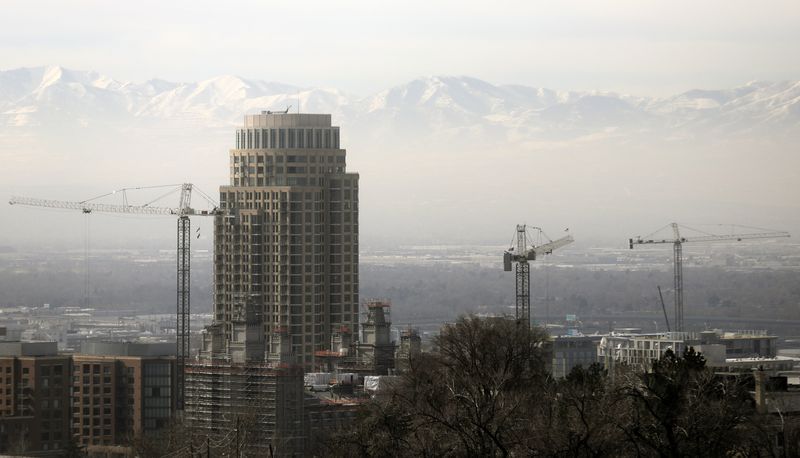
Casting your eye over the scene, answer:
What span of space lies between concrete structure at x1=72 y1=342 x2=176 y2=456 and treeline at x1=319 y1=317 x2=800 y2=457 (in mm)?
75778

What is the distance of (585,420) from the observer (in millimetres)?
59594

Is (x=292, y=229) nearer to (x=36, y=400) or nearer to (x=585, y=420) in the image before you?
(x=36, y=400)

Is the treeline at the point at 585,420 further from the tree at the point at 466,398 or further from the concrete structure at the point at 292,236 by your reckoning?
the concrete structure at the point at 292,236

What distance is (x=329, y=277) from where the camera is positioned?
173m

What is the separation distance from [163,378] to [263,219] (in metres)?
22.3

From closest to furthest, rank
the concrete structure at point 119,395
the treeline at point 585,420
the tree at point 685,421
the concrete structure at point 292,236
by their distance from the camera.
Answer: the tree at point 685,421
the treeline at point 585,420
the concrete structure at point 119,395
the concrete structure at point 292,236

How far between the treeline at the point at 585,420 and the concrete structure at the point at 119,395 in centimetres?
7578

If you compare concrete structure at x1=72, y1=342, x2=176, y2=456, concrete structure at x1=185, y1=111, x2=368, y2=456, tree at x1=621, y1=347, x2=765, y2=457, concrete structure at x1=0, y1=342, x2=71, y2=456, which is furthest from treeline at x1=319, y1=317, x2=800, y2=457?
concrete structure at x1=185, y1=111, x2=368, y2=456

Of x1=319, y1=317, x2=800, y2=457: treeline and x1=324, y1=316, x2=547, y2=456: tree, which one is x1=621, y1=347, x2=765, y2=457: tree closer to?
x1=319, y1=317, x2=800, y2=457: treeline

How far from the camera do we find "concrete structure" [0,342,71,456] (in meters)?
142

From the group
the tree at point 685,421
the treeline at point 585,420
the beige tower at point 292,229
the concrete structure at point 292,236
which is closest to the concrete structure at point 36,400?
the concrete structure at point 292,236

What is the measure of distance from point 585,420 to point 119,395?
97564 millimetres

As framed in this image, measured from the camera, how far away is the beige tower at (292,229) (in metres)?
172

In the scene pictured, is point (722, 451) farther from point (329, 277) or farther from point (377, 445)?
point (329, 277)
